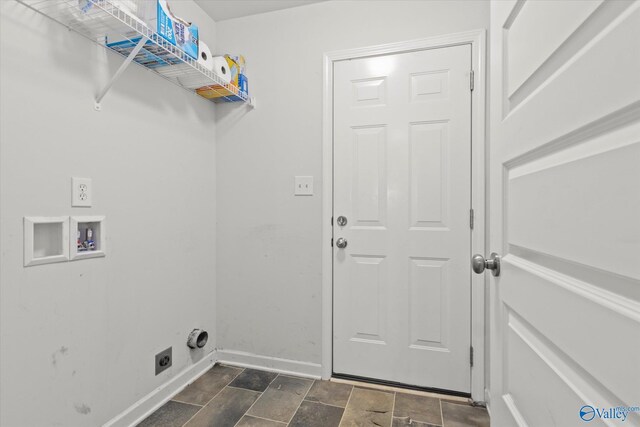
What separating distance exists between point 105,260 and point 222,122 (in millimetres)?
1190

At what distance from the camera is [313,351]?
202 cm

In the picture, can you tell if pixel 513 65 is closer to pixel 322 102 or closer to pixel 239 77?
pixel 322 102

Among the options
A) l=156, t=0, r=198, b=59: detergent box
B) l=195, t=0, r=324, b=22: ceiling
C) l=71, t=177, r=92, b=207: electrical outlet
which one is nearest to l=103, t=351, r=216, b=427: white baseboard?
l=71, t=177, r=92, b=207: electrical outlet

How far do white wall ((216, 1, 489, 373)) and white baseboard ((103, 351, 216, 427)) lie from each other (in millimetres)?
211

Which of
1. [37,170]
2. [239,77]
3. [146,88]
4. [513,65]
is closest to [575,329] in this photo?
[513,65]

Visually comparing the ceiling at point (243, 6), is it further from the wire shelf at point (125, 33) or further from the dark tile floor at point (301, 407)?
the dark tile floor at point (301, 407)

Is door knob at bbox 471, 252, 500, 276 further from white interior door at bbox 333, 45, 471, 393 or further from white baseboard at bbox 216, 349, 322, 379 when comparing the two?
white baseboard at bbox 216, 349, 322, 379

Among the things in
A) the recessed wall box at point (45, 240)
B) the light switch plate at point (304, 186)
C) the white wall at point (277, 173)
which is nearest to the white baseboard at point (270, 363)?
the white wall at point (277, 173)

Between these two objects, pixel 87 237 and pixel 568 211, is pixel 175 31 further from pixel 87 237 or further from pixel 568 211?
pixel 568 211

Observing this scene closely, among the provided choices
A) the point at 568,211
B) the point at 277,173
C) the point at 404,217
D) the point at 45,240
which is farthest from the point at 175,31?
the point at 568,211

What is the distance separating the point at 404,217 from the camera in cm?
189

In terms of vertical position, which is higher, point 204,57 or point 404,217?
point 204,57

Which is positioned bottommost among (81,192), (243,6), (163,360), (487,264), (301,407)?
(301,407)

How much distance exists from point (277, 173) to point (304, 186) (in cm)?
21
